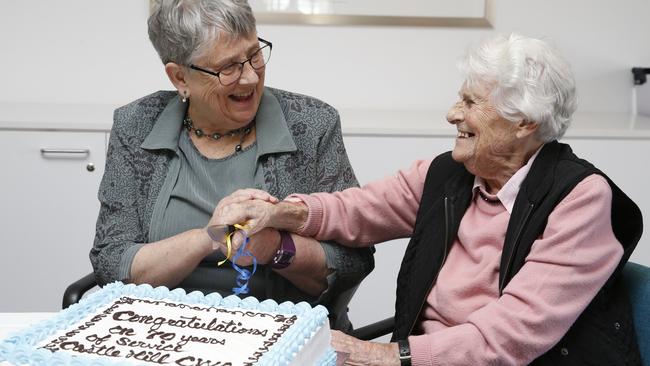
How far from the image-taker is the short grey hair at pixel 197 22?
2043 mm

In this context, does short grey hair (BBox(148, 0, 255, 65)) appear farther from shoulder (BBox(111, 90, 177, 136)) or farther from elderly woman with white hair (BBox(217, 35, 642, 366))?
elderly woman with white hair (BBox(217, 35, 642, 366))

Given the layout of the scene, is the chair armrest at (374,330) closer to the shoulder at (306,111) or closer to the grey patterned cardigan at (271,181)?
the grey patterned cardigan at (271,181)

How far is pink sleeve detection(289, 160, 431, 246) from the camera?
2.04 m

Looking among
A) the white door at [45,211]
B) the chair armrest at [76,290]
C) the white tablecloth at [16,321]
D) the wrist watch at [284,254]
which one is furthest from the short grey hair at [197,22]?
the white door at [45,211]

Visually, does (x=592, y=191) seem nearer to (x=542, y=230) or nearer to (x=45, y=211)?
(x=542, y=230)

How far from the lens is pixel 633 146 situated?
3043 millimetres

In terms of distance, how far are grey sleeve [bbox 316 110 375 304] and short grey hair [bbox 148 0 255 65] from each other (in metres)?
0.35

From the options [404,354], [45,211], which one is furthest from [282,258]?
[45,211]

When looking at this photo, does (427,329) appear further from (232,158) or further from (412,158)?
(412,158)

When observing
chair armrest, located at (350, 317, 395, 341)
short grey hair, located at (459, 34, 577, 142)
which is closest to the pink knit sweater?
short grey hair, located at (459, 34, 577, 142)

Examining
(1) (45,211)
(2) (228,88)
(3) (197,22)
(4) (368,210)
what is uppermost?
(3) (197,22)

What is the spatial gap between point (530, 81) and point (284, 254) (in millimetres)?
665

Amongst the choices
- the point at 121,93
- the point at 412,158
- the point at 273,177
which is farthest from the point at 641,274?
the point at 121,93

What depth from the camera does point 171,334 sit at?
1.34 metres
